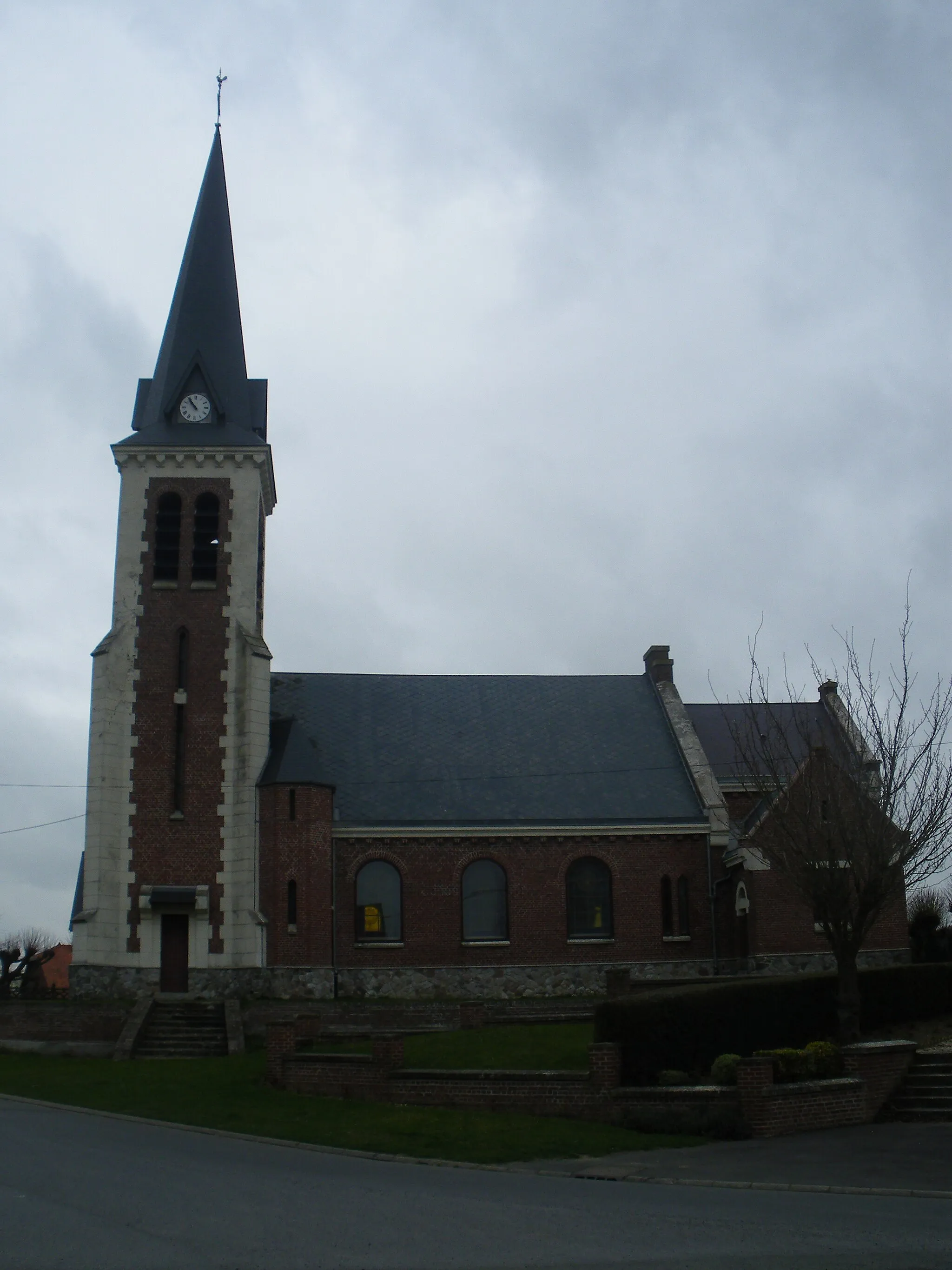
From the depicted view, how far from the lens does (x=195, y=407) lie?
127 ft

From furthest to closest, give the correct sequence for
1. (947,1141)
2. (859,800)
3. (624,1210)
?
(859,800), (947,1141), (624,1210)

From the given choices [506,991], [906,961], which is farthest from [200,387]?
[906,961]

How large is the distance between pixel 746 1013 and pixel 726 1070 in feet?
9.54

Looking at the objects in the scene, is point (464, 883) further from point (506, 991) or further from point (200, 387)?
point (200, 387)

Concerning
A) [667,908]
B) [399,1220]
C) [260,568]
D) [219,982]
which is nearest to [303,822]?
[219,982]

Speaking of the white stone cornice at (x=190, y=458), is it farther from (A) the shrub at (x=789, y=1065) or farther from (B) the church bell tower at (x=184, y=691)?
(A) the shrub at (x=789, y=1065)

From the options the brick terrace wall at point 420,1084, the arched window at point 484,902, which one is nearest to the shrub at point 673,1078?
the brick terrace wall at point 420,1084

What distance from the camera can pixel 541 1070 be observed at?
2138 cm

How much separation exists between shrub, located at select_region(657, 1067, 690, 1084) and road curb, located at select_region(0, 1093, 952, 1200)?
463 centimetres

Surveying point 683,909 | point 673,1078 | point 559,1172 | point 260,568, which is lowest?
point 559,1172

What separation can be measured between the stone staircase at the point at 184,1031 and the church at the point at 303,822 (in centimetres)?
199

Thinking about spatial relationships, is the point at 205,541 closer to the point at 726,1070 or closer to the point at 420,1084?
the point at 420,1084

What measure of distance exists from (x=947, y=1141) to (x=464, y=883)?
66.4ft

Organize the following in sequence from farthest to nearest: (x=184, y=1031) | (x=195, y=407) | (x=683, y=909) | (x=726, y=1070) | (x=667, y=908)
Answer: (x=195, y=407)
(x=683, y=909)
(x=667, y=908)
(x=184, y=1031)
(x=726, y=1070)
